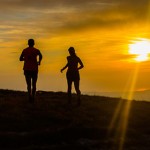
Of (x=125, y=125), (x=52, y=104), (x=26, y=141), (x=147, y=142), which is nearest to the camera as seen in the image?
(x=26, y=141)

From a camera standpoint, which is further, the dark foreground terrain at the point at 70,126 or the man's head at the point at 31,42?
the man's head at the point at 31,42

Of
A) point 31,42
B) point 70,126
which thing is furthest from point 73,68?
point 70,126

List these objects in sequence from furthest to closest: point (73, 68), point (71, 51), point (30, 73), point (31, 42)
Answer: point (73, 68)
point (71, 51)
point (30, 73)
point (31, 42)

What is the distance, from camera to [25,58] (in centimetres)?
2603

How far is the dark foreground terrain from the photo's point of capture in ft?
67.6

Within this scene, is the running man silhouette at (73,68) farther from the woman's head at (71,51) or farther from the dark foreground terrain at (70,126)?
the dark foreground terrain at (70,126)

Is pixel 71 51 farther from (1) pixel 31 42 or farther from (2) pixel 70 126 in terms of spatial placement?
(2) pixel 70 126

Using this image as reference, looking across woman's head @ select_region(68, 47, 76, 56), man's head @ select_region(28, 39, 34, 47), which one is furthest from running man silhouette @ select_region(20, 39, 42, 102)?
woman's head @ select_region(68, 47, 76, 56)

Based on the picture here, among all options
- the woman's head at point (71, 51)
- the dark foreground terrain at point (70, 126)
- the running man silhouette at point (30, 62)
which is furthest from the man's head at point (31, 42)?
the dark foreground terrain at point (70, 126)

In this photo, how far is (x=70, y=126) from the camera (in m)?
22.8

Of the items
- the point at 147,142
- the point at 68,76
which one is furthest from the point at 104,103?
the point at 147,142

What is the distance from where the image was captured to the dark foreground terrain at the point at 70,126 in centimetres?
2059

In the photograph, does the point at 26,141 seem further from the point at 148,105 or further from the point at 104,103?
the point at 148,105

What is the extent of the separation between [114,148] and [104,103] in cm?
989
